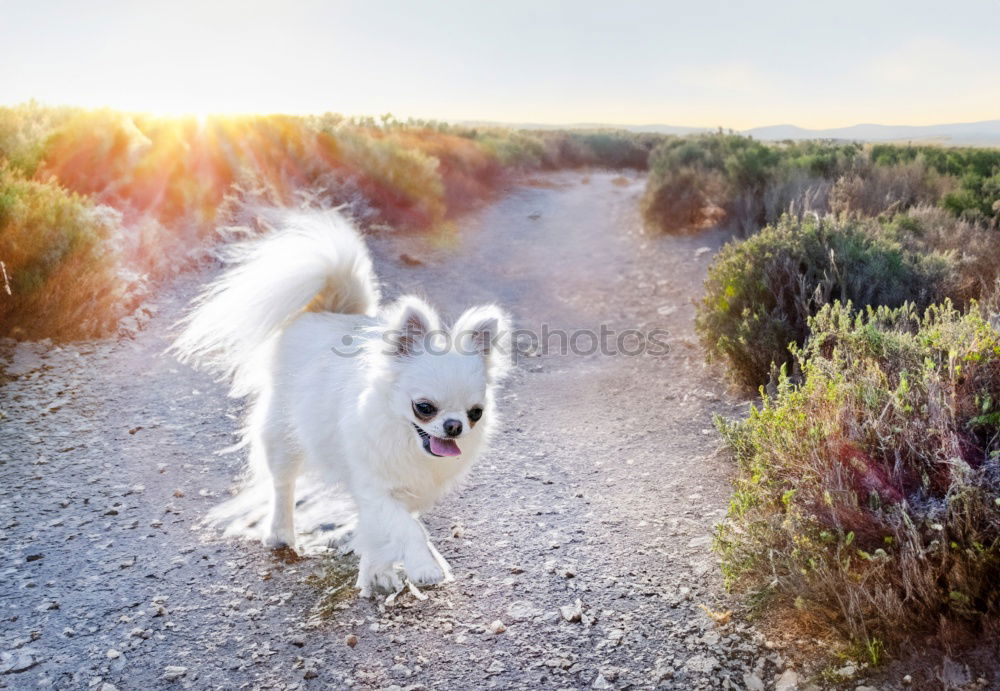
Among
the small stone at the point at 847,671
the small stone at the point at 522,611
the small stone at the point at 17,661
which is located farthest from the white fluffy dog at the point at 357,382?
the small stone at the point at 847,671

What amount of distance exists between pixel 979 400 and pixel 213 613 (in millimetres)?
3348

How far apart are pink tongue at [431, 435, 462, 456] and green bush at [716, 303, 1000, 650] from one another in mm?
1229

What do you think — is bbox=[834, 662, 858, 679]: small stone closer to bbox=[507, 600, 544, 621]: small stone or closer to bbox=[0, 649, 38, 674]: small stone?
bbox=[507, 600, 544, 621]: small stone

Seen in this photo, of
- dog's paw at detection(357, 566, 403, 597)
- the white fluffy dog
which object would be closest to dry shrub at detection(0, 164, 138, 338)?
the white fluffy dog

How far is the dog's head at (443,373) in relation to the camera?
3.11m

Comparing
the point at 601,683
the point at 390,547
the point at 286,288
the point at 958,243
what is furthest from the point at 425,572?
the point at 958,243

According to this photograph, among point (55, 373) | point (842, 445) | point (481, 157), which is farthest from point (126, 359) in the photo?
point (481, 157)

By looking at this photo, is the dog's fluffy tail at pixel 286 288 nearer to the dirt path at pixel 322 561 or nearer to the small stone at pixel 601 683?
the dirt path at pixel 322 561

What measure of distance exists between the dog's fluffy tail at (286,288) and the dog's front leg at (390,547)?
1.24 meters

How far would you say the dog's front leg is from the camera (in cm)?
293

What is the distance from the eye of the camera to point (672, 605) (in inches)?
122

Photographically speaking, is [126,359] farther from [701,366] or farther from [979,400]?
[979,400]

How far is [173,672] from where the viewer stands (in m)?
2.80

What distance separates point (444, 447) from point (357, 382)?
68 centimetres
